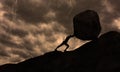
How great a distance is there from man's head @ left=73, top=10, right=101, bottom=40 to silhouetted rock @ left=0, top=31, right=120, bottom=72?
367 millimetres

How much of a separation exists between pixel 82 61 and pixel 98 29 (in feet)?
5.15

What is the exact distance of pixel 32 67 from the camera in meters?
13.5

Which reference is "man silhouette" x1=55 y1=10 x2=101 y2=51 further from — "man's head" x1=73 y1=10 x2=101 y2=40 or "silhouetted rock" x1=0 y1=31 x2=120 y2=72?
"silhouetted rock" x1=0 y1=31 x2=120 y2=72

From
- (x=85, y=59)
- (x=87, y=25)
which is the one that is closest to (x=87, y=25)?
(x=87, y=25)

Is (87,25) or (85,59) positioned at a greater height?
(87,25)

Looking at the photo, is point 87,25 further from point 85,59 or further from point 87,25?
point 85,59

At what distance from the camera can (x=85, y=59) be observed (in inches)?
481

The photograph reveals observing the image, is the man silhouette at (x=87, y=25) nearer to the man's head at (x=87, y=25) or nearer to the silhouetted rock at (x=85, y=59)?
the man's head at (x=87, y=25)

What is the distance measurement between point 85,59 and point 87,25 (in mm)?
1443

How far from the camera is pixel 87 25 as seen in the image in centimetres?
1223

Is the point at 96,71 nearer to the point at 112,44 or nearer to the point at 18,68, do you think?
the point at 112,44

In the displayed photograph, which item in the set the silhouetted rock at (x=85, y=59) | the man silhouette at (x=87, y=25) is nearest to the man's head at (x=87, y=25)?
the man silhouette at (x=87, y=25)

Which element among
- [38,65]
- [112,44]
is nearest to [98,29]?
[112,44]

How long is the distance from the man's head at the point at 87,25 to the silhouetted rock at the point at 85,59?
367mm
